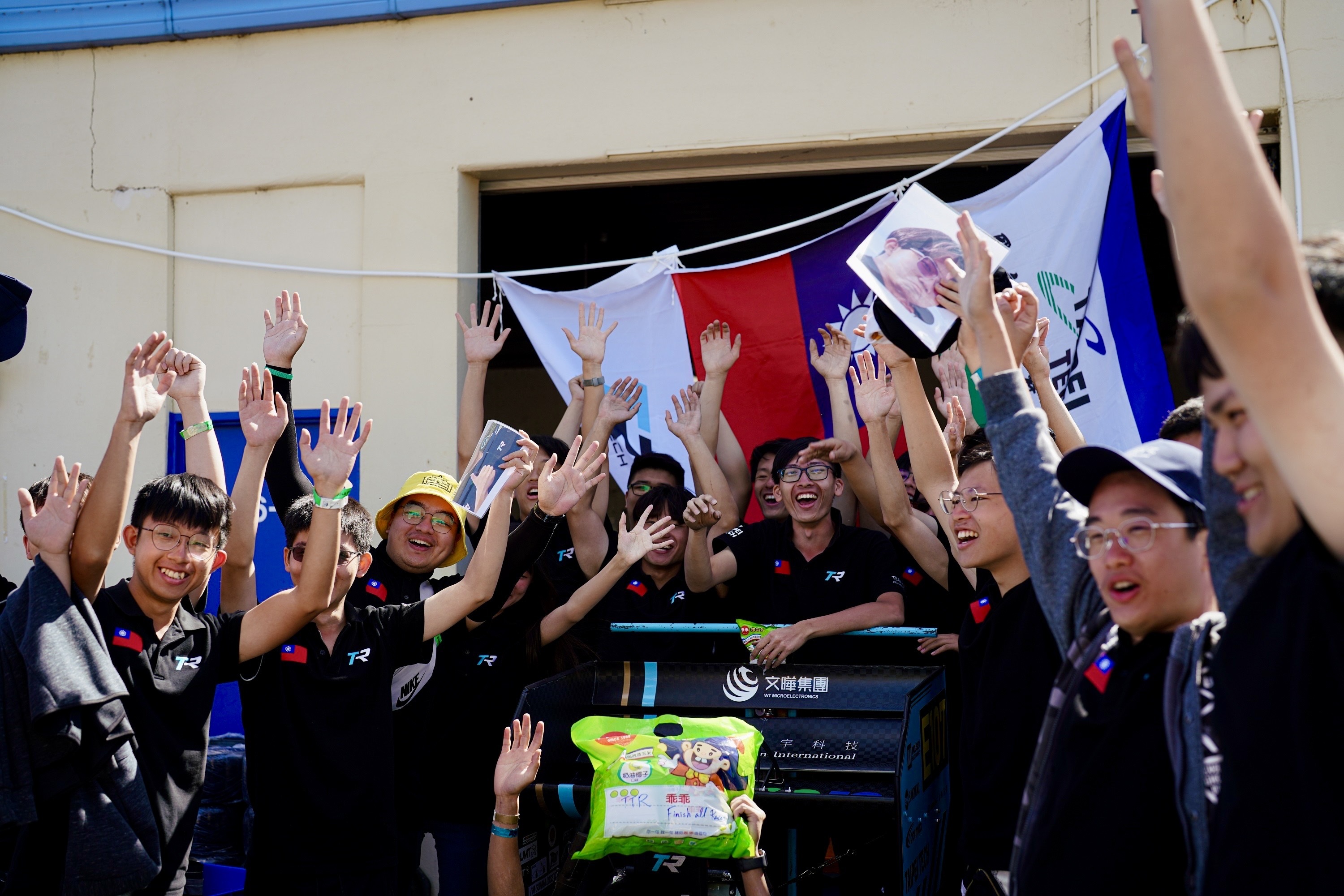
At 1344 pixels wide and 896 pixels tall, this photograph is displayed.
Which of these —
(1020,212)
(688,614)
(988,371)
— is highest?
(1020,212)

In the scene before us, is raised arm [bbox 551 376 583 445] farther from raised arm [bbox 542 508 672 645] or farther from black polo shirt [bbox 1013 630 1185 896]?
black polo shirt [bbox 1013 630 1185 896]

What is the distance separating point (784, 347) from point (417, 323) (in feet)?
6.57

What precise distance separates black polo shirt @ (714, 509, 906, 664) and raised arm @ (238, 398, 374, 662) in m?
1.81

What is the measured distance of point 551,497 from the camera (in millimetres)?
3852

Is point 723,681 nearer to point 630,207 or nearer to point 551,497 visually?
point 551,497

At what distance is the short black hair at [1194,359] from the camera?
145 cm

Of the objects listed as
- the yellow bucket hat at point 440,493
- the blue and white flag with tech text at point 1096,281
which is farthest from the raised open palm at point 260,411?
the blue and white flag with tech text at point 1096,281

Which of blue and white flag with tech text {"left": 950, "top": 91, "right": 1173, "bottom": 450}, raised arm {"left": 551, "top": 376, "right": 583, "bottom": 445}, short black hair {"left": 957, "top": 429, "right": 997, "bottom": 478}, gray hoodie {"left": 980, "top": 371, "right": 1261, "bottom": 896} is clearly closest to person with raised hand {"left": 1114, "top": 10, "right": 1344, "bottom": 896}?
gray hoodie {"left": 980, "top": 371, "right": 1261, "bottom": 896}

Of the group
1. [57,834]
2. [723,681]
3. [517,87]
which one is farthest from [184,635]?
[517,87]

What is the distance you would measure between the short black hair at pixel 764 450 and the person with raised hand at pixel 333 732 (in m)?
2.06

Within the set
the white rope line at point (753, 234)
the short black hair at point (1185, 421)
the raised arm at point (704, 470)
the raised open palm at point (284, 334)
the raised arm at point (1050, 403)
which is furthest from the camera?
the raised arm at point (704, 470)

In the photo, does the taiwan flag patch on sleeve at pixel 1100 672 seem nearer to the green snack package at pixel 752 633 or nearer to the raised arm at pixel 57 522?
the green snack package at pixel 752 633

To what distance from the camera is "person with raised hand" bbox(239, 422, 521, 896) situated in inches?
130

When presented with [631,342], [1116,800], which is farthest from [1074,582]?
[631,342]
